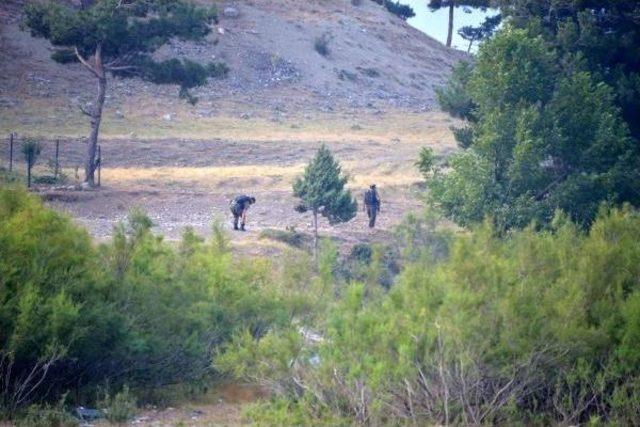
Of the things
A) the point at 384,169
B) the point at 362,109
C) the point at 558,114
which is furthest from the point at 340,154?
the point at 558,114

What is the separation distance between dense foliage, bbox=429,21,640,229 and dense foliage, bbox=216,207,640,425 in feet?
36.8

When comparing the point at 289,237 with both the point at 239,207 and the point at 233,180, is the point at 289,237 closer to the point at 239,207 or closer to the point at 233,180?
the point at 239,207

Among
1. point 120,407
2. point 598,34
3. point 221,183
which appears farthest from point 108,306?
point 221,183

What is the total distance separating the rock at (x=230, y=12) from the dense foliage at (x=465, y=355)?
2168 inches

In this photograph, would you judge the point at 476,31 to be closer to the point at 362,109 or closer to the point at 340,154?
the point at 362,109

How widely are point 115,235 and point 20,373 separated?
3.11 meters

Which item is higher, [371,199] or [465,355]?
[465,355]

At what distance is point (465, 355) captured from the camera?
16.1 m

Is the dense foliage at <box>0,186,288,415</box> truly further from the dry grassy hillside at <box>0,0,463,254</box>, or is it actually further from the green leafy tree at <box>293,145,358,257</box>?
the green leafy tree at <box>293,145,358,257</box>

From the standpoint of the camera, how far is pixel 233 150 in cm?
4953

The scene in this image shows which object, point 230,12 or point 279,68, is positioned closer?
point 279,68

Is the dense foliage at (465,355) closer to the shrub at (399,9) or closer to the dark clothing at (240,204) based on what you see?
the dark clothing at (240,204)

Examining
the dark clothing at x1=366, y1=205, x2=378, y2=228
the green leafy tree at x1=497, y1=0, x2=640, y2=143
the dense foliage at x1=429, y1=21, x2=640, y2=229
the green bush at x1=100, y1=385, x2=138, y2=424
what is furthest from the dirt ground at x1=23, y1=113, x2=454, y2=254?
the green bush at x1=100, y1=385, x2=138, y2=424

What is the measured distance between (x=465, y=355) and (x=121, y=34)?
25.4 meters
